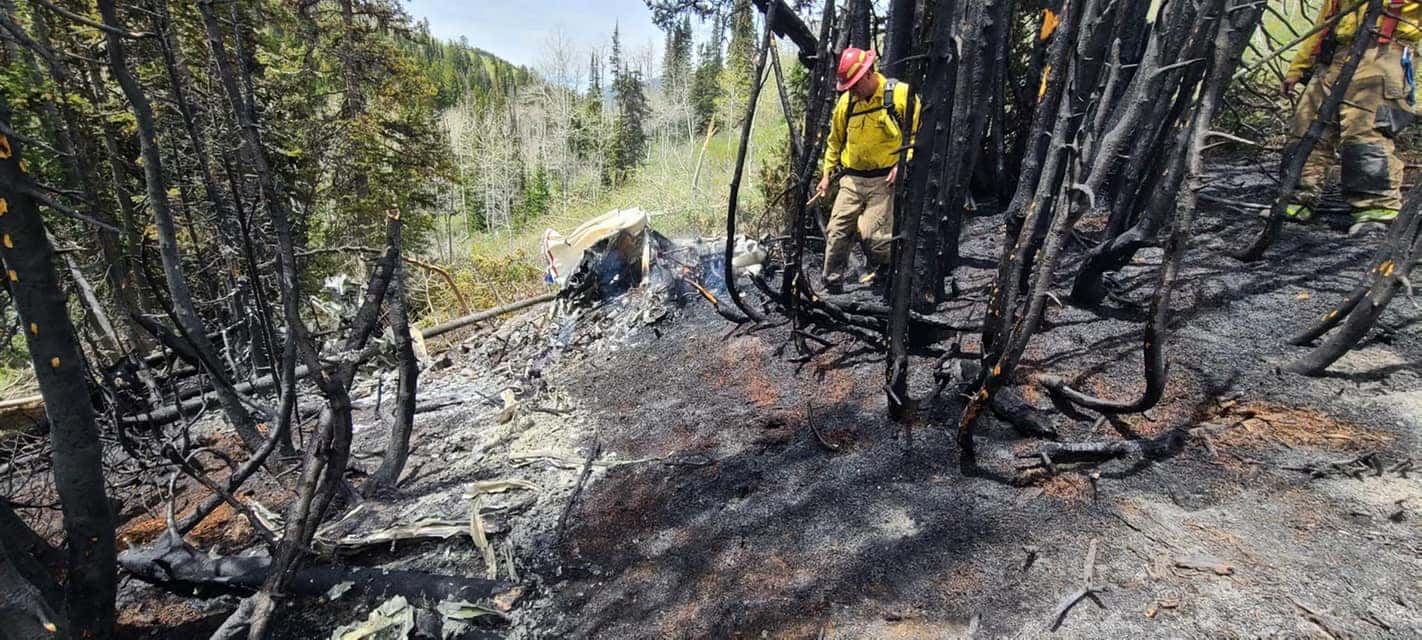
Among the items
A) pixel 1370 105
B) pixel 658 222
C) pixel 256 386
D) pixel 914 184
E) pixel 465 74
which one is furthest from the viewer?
pixel 465 74

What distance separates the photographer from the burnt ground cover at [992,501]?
1.64 metres

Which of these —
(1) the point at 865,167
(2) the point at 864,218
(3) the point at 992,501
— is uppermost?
(1) the point at 865,167

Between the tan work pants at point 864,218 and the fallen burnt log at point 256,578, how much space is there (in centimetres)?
347

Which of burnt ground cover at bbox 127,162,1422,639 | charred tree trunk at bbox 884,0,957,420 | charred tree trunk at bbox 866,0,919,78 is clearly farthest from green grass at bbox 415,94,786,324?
burnt ground cover at bbox 127,162,1422,639

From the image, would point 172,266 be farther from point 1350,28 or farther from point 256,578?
point 1350,28

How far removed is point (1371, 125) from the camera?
3418mm

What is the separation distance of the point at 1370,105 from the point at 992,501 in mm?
3750

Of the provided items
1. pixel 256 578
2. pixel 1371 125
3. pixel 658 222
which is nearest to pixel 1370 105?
pixel 1371 125

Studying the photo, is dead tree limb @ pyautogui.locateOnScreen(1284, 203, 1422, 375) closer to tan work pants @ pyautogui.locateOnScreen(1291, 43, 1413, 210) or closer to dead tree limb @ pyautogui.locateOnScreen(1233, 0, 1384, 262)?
dead tree limb @ pyautogui.locateOnScreen(1233, 0, 1384, 262)

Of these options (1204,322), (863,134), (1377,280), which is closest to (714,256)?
(863,134)

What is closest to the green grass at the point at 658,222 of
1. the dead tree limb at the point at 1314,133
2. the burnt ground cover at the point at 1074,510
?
the burnt ground cover at the point at 1074,510

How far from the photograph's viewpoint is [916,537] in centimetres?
204

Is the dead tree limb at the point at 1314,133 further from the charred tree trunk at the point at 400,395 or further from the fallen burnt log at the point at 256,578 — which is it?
the charred tree trunk at the point at 400,395

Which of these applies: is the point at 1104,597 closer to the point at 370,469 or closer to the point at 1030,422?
the point at 1030,422
